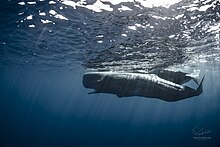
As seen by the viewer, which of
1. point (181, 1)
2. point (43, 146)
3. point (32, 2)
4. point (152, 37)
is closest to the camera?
point (181, 1)

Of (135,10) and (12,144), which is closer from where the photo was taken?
(135,10)

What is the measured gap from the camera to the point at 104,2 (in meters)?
10.0

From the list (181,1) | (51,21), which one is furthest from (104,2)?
(51,21)

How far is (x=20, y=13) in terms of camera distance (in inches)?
470

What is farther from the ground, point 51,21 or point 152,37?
point 51,21

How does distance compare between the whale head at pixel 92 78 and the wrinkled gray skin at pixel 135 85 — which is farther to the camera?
the whale head at pixel 92 78

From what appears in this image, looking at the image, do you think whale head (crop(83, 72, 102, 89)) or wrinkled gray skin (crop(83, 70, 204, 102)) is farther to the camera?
whale head (crop(83, 72, 102, 89))

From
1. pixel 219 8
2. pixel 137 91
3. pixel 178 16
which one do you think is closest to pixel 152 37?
pixel 178 16

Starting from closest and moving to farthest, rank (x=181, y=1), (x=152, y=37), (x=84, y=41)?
(x=181, y=1) → (x=152, y=37) → (x=84, y=41)

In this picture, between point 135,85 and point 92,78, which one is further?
point 92,78

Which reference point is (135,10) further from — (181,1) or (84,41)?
(84,41)

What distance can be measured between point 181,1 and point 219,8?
7.42 feet

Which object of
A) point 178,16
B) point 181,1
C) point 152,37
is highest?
point 181,1

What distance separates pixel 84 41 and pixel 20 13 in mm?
5379
